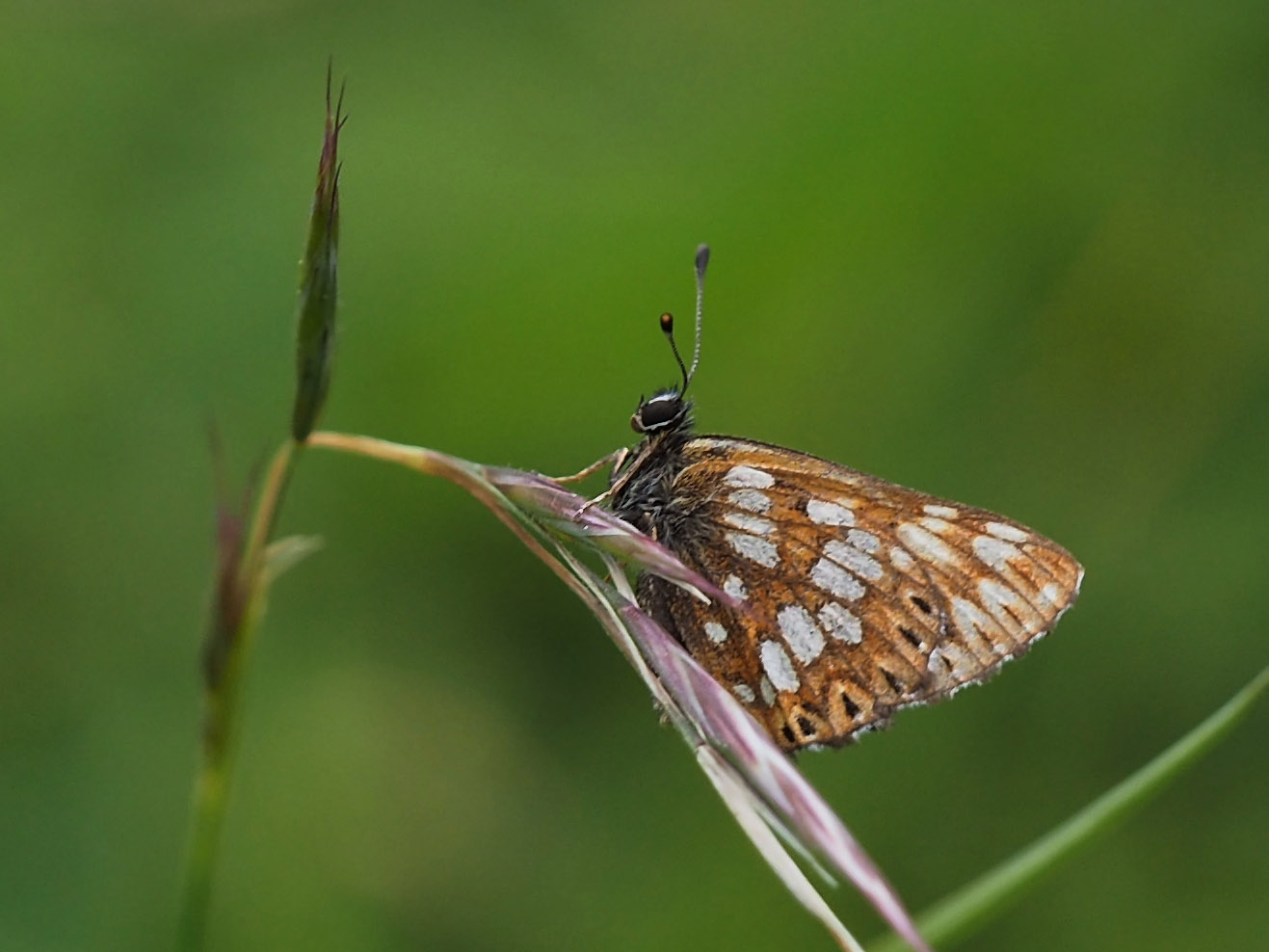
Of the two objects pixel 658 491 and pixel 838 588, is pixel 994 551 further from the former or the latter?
pixel 658 491

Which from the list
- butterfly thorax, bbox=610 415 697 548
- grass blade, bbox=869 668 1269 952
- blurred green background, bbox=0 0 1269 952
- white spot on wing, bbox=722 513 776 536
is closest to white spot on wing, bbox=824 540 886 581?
white spot on wing, bbox=722 513 776 536

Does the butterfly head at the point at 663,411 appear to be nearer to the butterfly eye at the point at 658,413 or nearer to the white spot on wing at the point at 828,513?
the butterfly eye at the point at 658,413

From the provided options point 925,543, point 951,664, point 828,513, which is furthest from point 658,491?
point 951,664

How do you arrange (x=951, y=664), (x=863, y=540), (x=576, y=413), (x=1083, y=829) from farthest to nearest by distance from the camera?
(x=576, y=413)
(x=863, y=540)
(x=951, y=664)
(x=1083, y=829)

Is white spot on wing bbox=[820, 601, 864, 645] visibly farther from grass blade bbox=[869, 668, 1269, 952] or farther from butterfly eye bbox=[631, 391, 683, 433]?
grass blade bbox=[869, 668, 1269, 952]

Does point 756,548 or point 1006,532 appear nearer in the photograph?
point 1006,532
